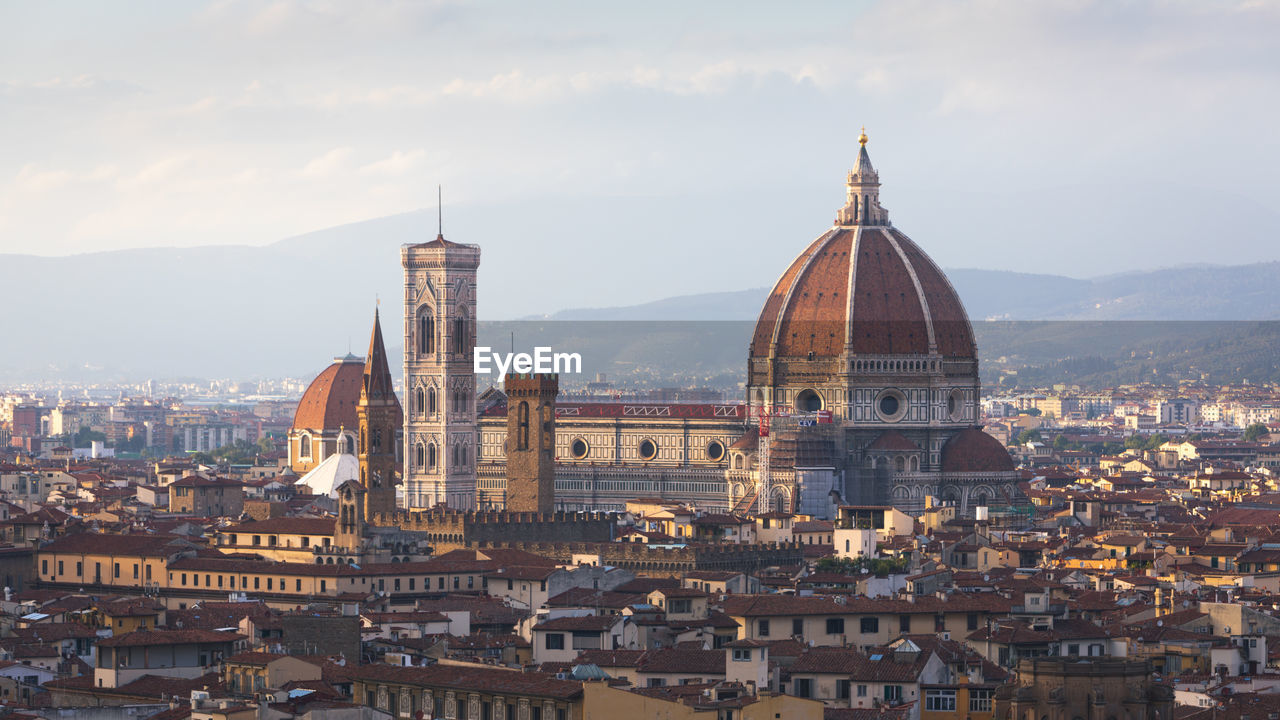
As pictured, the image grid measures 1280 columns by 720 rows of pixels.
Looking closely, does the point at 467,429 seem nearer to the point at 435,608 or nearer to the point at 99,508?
the point at 99,508

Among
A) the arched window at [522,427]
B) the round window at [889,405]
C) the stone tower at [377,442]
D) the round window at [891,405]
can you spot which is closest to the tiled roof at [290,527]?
the stone tower at [377,442]

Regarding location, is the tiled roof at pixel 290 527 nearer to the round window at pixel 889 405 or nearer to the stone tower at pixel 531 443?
the stone tower at pixel 531 443

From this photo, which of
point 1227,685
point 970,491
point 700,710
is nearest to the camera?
point 700,710

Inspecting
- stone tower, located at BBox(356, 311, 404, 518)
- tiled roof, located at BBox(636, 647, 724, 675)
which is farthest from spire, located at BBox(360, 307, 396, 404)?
tiled roof, located at BBox(636, 647, 724, 675)

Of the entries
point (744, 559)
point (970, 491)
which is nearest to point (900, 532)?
point (744, 559)

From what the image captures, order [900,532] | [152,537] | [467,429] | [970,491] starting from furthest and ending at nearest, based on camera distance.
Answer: [467,429] < [970,491] < [900,532] < [152,537]

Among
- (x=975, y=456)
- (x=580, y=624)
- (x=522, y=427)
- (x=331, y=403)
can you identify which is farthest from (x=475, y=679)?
(x=331, y=403)
